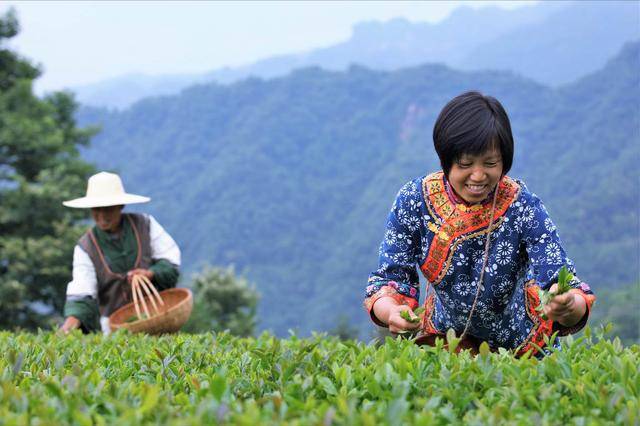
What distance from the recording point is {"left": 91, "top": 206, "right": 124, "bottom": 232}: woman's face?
231 inches

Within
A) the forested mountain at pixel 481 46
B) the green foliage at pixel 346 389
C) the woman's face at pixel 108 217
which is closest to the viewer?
the green foliage at pixel 346 389

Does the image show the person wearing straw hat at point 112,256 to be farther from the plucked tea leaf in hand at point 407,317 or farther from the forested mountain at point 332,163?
the forested mountain at point 332,163

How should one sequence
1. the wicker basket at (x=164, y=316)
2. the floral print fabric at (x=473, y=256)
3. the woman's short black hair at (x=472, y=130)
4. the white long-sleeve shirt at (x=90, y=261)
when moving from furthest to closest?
the white long-sleeve shirt at (x=90, y=261) → the wicker basket at (x=164, y=316) → the floral print fabric at (x=473, y=256) → the woman's short black hair at (x=472, y=130)

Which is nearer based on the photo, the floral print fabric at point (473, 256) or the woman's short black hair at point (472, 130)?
the woman's short black hair at point (472, 130)

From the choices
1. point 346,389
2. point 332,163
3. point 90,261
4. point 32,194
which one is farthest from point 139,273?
point 332,163

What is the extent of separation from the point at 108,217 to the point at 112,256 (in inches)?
10.6

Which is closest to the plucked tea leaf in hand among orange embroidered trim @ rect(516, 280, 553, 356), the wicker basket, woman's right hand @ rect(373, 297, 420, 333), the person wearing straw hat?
woman's right hand @ rect(373, 297, 420, 333)

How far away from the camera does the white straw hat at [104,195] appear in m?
5.83

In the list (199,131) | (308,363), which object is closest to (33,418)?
(308,363)

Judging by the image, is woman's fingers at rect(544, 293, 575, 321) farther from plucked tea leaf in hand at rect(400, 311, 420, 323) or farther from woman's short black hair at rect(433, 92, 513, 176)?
woman's short black hair at rect(433, 92, 513, 176)

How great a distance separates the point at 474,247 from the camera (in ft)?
10.4

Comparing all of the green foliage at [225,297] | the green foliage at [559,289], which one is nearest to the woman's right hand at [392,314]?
the green foliage at [559,289]

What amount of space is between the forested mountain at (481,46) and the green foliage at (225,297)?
4829 inches

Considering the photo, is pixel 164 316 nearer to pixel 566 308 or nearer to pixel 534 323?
pixel 534 323
